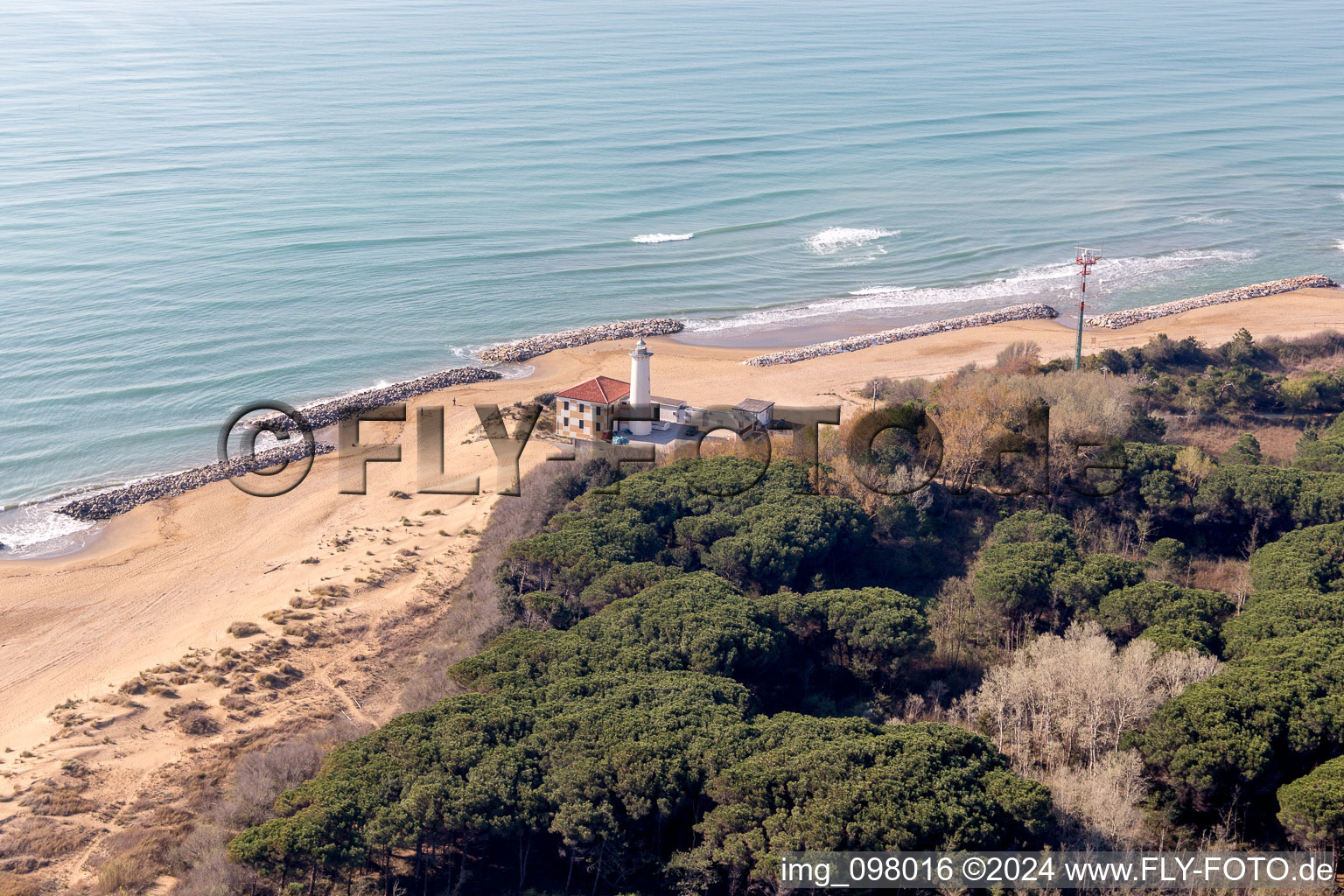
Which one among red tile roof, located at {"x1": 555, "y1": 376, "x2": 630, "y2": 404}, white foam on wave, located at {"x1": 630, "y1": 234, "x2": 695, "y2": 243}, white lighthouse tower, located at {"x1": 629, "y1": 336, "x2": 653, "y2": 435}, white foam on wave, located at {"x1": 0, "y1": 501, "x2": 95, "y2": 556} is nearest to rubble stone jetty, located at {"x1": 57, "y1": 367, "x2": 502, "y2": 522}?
white foam on wave, located at {"x1": 0, "y1": 501, "x2": 95, "y2": 556}

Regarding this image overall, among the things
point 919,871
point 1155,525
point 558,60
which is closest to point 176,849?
point 919,871

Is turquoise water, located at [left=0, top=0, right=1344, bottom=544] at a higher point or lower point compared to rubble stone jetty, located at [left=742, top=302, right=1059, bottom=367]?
higher

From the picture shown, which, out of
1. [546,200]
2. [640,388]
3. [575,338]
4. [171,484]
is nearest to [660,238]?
[546,200]

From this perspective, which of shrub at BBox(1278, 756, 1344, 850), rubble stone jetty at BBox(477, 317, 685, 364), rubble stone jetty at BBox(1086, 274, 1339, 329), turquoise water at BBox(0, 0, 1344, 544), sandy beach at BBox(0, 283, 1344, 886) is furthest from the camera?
rubble stone jetty at BBox(1086, 274, 1339, 329)

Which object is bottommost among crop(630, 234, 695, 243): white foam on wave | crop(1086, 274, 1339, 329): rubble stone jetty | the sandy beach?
the sandy beach

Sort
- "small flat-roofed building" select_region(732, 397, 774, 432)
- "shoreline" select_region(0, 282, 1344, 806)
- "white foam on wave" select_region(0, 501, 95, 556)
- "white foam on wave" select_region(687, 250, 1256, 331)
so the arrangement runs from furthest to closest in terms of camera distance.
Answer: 1. "white foam on wave" select_region(687, 250, 1256, 331)
2. "small flat-roofed building" select_region(732, 397, 774, 432)
3. "white foam on wave" select_region(0, 501, 95, 556)
4. "shoreline" select_region(0, 282, 1344, 806)

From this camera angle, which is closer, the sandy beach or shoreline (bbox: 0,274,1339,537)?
the sandy beach

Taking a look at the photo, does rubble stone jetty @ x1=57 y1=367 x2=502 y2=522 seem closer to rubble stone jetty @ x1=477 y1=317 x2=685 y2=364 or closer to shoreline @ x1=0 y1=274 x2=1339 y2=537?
shoreline @ x1=0 y1=274 x2=1339 y2=537
